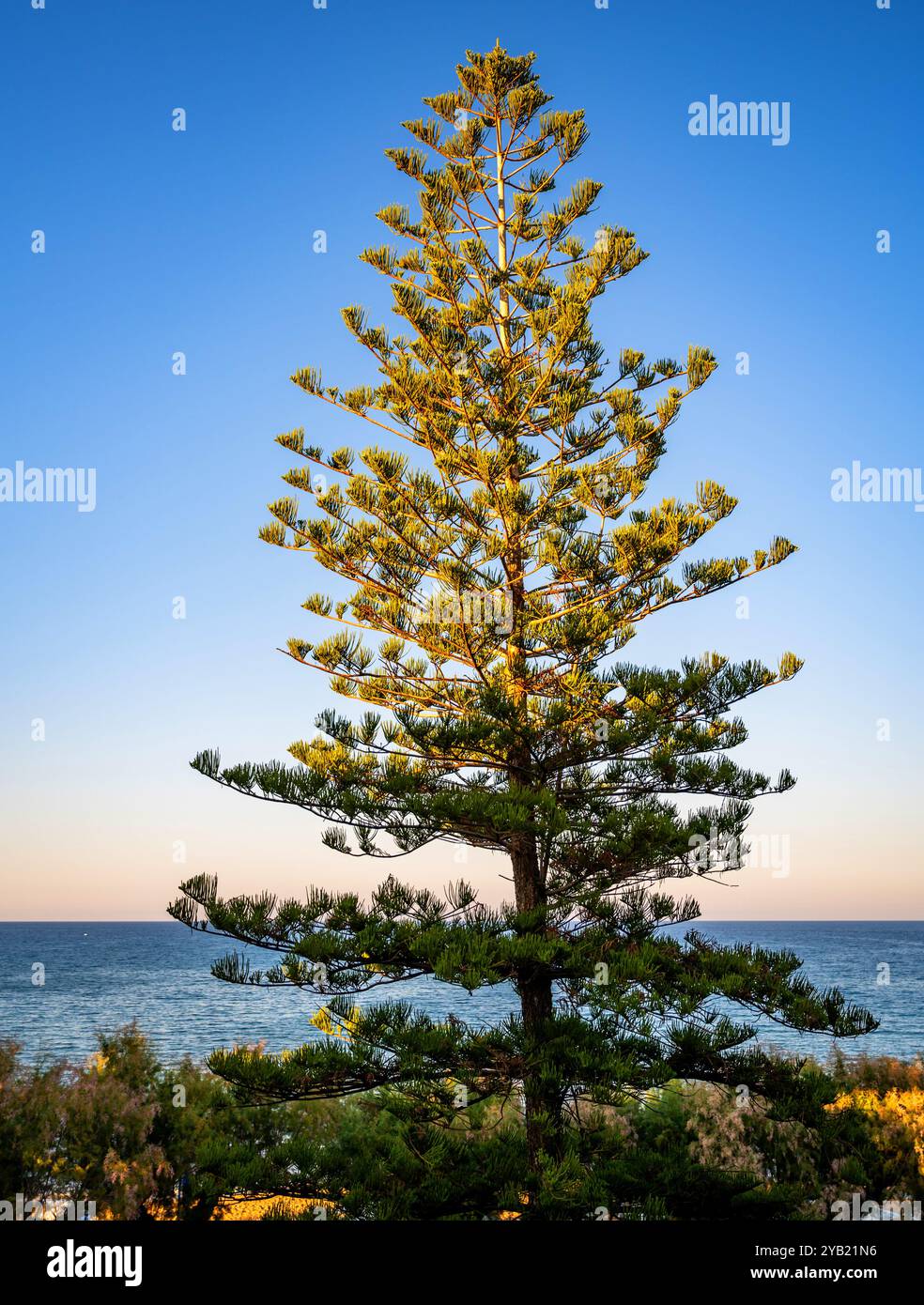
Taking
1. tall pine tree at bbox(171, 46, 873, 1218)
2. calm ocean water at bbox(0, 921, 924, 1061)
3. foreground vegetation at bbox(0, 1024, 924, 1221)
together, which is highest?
tall pine tree at bbox(171, 46, 873, 1218)

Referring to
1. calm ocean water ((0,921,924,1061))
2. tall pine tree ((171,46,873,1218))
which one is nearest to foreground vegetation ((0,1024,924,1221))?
tall pine tree ((171,46,873,1218))

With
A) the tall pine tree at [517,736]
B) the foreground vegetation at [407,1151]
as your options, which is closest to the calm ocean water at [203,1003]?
the foreground vegetation at [407,1151]

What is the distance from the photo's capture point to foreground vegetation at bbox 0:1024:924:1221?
16.9 ft

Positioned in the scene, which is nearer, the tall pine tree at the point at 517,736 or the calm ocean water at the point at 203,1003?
the tall pine tree at the point at 517,736

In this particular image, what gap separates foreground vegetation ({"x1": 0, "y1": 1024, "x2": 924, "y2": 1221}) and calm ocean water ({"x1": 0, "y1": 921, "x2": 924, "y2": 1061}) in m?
2.62

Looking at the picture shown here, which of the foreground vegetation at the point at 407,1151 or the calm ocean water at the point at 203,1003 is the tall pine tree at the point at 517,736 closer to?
the foreground vegetation at the point at 407,1151

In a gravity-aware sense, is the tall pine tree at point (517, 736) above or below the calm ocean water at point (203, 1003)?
above

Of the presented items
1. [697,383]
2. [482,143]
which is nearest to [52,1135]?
[697,383]

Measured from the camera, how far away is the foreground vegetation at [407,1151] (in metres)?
5.16

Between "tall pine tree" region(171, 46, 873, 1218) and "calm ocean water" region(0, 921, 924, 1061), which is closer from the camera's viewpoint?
"tall pine tree" region(171, 46, 873, 1218)

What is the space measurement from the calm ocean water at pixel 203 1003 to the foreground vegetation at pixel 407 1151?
8.60 ft

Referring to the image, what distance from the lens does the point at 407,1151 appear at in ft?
17.6

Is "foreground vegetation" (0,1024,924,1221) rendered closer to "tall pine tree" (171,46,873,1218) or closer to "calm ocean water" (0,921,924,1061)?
"tall pine tree" (171,46,873,1218)
